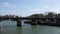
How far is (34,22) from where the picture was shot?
37594mm

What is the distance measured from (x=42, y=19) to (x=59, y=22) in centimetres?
739

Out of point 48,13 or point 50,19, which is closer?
point 50,19

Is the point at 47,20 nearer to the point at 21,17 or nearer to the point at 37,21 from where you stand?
the point at 37,21

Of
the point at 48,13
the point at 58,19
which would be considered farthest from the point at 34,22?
the point at 48,13

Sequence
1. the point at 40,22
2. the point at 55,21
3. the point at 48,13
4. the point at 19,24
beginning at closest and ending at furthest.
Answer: the point at 19,24 → the point at 55,21 → the point at 40,22 → the point at 48,13

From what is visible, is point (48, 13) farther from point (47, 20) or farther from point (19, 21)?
point (19, 21)

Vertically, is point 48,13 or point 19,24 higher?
point 48,13

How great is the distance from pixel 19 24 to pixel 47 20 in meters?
9.43

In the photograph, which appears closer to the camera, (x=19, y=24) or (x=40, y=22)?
(x=19, y=24)

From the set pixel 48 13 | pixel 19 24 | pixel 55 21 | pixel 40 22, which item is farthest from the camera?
pixel 48 13

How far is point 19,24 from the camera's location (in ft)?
110

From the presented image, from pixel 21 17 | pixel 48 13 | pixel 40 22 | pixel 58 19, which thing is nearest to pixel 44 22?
pixel 40 22

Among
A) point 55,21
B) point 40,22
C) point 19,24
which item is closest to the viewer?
point 19,24

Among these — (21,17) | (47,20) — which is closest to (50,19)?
(47,20)
